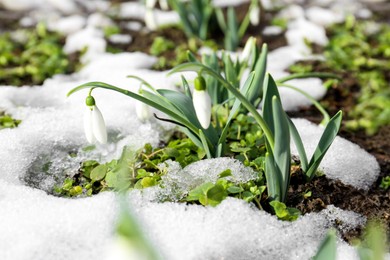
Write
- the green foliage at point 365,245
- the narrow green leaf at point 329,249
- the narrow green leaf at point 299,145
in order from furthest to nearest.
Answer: the narrow green leaf at point 299,145 < the narrow green leaf at point 329,249 < the green foliage at point 365,245

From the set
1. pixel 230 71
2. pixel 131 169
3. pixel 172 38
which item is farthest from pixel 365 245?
pixel 172 38

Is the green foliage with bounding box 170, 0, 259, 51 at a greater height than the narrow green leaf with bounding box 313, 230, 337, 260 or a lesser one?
lesser

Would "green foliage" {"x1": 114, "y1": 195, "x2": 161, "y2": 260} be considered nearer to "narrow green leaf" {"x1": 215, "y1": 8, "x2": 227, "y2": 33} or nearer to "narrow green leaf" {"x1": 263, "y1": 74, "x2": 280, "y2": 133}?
"narrow green leaf" {"x1": 263, "y1": 74, "x2": 280, "y2": 133}

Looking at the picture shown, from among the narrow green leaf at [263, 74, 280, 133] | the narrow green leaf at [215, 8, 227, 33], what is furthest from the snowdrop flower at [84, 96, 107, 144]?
the narrow green leaf at [215, 8, 227, 33]

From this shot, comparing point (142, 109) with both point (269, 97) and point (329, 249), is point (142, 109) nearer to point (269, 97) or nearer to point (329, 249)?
point (269, 97)

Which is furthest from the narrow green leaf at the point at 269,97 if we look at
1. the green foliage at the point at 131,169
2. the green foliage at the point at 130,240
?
the green foliage at the point at 130,240

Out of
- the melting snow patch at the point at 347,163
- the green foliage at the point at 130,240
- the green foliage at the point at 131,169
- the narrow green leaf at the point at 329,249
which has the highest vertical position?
the green foliage at the point at 130,240

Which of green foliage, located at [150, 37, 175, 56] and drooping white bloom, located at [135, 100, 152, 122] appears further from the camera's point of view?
green foliage, located at [150, 37, 175, 56]

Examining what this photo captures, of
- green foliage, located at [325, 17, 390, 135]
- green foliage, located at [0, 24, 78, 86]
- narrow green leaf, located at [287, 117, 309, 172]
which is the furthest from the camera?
green foliage, located at [0, 24, 78, 86]

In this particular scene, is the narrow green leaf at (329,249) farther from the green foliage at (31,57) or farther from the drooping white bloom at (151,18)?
the drooping white bloom at (151,18)
